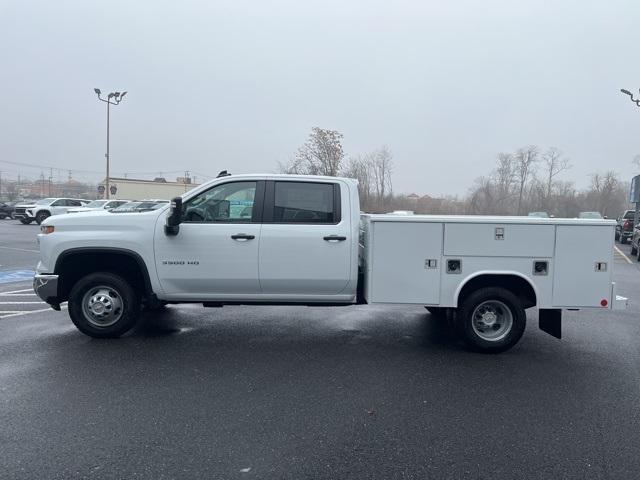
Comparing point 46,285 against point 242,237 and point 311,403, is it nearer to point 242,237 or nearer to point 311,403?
point 242,237

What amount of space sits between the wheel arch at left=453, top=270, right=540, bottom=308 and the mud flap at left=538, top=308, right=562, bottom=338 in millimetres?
353

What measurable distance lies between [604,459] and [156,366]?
422 centimetres

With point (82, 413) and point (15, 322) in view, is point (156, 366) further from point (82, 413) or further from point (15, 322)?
point (15, 322)

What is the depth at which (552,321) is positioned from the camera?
255 inches

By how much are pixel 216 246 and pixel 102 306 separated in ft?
5.28

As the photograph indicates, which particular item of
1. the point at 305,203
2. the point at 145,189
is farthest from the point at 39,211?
the point at 145,189

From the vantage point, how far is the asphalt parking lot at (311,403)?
12.0ft

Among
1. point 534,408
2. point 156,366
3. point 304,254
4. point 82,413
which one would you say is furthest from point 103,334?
point 534,408

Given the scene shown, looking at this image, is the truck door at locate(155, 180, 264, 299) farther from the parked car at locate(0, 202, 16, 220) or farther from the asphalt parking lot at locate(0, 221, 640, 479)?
the parked car at locate(0, 202, 16, 220)

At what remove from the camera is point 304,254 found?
6.30 metres

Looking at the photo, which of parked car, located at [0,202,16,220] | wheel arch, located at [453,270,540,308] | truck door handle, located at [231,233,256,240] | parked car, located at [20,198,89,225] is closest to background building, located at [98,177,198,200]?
parked car, located at [0,202,16,220]

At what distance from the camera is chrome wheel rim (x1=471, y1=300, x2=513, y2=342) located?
20.6 feet

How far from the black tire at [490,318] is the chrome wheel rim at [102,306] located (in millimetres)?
4121

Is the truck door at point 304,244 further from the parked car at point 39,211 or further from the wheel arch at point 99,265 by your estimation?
the parked car at point 39,211
